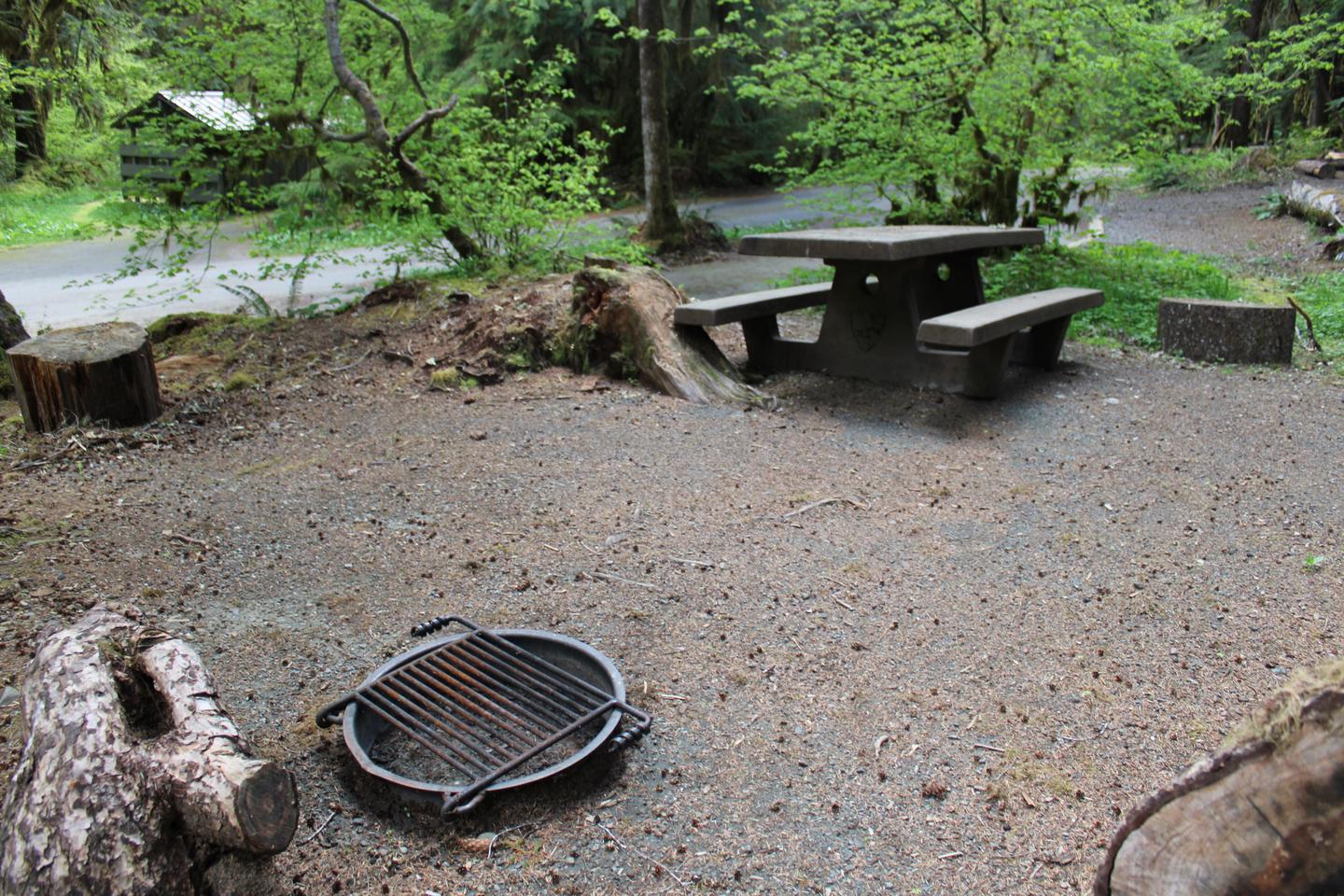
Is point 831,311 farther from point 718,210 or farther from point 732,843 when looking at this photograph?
point 718,210

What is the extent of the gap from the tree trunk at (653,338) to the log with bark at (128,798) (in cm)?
428

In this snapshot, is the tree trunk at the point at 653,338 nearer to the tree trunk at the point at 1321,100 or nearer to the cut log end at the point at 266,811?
the cut log end at the point at 266,811

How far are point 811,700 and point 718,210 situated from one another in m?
15.5

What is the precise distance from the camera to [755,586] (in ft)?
12.0

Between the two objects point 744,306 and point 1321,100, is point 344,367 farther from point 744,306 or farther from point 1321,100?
point 1321,100

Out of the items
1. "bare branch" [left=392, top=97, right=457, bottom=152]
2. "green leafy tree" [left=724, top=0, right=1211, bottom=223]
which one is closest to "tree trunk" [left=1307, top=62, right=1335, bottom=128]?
"green leafy tree" [left=724, top=0, right=1211, bottom=223]

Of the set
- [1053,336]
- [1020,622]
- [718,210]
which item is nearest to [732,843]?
[1020,622]

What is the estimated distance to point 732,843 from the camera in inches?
91.7

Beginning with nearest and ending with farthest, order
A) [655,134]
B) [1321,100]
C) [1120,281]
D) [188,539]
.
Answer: [188,539] → [1120,281] → [655,134] → [1321,100]

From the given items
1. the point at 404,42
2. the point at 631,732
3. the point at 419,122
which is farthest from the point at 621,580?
the point at 404,42

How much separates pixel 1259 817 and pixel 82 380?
577 centimetres

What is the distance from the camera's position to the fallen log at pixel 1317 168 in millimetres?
15531

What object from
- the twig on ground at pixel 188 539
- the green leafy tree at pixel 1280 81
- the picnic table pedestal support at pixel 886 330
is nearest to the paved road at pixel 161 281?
the picnic table pedestal support at pixel 886 330

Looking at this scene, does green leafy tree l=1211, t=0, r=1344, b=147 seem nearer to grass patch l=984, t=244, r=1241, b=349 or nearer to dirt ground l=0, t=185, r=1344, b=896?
grass patch l=984, t=244, r=1241, b=349
